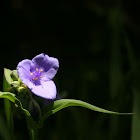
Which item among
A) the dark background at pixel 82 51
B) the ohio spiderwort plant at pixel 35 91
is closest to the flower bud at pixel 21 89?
the ohio spiderwort plant at pixel 35 91

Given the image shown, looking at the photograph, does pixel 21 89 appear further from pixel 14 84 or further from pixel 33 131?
pixel 33 131

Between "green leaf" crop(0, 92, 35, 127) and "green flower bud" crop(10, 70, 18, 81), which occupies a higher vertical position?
"green flower bud" crop(10, 70, 18, 81)

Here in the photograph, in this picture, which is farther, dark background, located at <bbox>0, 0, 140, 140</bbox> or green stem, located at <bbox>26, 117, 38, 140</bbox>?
dark background, located at <bbox>0, 0, 140, 140</bbox>

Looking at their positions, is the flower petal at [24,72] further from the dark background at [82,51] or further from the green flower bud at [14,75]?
the dark background at [82,51]

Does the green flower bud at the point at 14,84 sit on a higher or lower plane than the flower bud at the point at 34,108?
higher

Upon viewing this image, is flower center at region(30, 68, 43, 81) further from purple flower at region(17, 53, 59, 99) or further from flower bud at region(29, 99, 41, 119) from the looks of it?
flower bud at region(29, 99, 41, 119)

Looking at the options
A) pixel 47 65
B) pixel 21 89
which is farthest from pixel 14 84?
pixel 47 65

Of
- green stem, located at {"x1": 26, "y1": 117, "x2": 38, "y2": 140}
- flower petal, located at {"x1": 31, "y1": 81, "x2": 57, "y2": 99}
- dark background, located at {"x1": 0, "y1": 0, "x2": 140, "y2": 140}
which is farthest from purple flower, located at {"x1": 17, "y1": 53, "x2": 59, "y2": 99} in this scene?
dark background, located at {"x1": 0, "y1": 0, "x2": 140, "y2": 140}

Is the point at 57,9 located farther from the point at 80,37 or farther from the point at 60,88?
the point at 60,88
